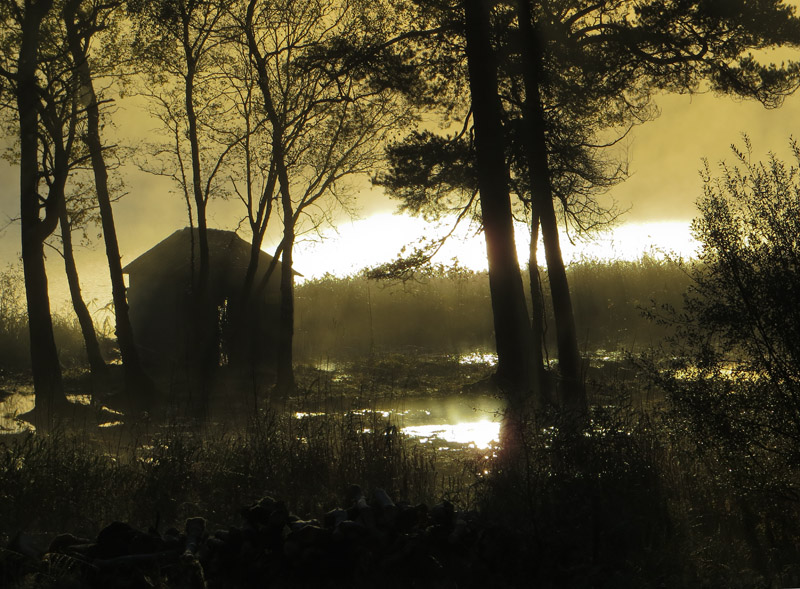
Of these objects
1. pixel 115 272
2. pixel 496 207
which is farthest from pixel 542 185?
pixel 115 272

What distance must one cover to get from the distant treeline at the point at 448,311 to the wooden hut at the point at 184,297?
2262 mm

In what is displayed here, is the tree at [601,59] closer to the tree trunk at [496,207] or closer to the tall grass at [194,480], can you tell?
the tree trunk at [496,207]

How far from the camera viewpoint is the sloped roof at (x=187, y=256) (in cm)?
3058

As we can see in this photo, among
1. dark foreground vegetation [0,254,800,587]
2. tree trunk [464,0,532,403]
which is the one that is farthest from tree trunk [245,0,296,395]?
dark foreground vegetation [0,254,800,587]

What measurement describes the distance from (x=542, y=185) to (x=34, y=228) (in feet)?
36.4

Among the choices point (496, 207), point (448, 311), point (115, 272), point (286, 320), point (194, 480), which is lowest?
point (194, 480)

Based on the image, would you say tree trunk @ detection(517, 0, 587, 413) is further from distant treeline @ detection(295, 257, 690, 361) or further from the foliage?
distant treeline @ detection(295, 257, 690, 361)

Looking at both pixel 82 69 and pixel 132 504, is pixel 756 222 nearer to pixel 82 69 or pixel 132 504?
pixel 132 504

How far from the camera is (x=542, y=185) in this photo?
16.2m

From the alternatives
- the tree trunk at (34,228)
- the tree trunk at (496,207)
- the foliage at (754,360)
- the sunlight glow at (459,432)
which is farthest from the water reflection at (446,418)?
the tree trunk at (34,228)

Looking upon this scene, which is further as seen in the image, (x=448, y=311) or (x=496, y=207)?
(x=448, y=311)

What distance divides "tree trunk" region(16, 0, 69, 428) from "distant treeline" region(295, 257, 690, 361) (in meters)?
13.2

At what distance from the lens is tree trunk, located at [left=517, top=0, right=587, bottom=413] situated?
1559 cm

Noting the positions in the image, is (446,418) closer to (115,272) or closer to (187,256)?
(115,272)
